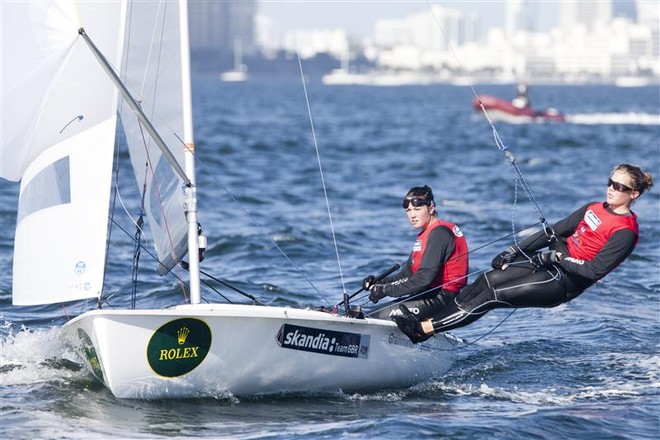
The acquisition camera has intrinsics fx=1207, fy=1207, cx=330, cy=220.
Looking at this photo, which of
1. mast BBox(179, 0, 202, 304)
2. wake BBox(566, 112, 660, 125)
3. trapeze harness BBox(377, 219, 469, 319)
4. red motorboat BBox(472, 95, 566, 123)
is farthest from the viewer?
wake BBox(566, 112, 660, 125)

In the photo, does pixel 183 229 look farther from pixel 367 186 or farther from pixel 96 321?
pixel 367 186

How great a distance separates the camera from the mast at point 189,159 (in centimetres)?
661

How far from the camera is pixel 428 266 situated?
7.00 metres

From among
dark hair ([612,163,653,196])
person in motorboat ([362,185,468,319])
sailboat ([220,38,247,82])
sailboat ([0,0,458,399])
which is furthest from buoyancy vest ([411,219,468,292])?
sailboat ([220,38,247,82])

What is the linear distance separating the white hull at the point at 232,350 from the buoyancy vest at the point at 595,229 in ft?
3.78

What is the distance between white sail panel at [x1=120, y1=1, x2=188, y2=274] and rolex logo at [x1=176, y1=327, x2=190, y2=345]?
3.19 feet

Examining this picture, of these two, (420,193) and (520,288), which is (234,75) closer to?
(420,193)

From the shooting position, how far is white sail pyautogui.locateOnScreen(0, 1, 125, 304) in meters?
6.38

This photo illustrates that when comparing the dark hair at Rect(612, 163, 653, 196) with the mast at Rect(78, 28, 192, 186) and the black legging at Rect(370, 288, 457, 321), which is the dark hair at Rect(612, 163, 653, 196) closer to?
the black legging at Rect(370, 288, 457, 321)

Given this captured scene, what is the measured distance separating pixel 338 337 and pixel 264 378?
47cm

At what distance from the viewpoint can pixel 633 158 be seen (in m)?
26.0

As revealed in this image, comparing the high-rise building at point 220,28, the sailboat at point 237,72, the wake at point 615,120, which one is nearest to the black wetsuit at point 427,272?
the wake at point 615,120

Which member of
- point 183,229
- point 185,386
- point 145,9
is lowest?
point 185,386

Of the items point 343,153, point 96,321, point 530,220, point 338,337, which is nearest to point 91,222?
point 96,321
